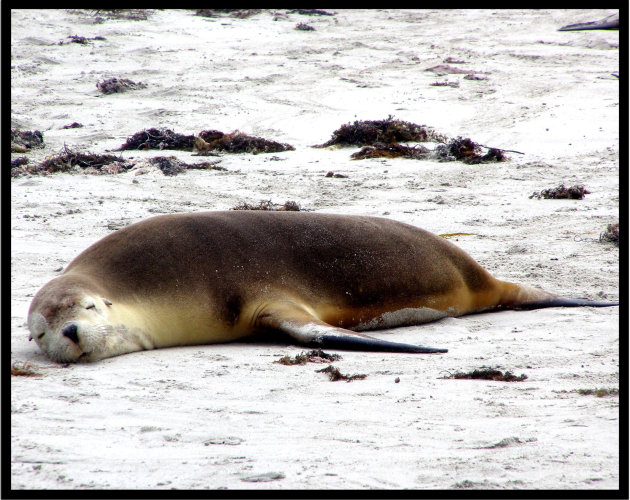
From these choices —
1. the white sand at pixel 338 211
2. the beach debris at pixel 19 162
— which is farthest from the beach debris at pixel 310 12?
the beach debris at pixel 19 162

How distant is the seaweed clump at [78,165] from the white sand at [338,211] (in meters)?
0.21

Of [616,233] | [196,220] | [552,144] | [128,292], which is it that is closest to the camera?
[128,292]

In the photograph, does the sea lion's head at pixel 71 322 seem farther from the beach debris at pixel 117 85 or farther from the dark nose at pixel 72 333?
the beach debris at pixel 117 85

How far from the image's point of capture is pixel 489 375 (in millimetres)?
3439

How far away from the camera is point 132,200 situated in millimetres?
7344

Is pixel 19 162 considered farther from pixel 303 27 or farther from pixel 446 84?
pixel 303 27

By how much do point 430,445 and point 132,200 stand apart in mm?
5365

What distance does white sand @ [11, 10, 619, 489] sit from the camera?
2.40 m

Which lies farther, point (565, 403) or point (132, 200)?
point (132, 200)

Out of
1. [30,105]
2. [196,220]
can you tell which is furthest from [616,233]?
[30,105]

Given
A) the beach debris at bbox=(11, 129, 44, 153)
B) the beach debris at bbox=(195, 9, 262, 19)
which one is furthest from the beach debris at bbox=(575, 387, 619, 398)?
the beach debris at bbox=(195, 9, 262, 19)

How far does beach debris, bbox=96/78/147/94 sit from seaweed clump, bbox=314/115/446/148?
4.06 metres

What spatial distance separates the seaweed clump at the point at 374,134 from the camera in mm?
9758

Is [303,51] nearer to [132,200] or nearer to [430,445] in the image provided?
[132,200]
